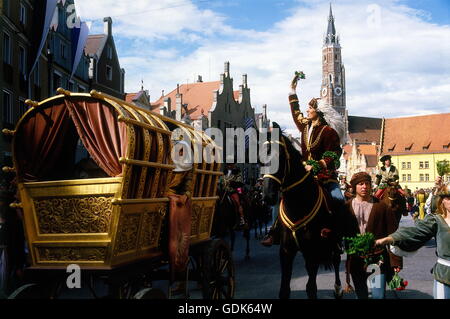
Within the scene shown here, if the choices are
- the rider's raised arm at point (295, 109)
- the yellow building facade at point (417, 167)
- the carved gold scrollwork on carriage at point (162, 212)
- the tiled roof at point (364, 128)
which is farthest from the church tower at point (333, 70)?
the carved gold scrollwork on carriage at point (162, 212)

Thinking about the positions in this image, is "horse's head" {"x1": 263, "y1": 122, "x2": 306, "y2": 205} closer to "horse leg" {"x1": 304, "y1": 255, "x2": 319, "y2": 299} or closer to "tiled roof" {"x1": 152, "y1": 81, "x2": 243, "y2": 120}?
"horse leg" {"x1": 304, "y1": 255, "x2": 319, "y2": 299}

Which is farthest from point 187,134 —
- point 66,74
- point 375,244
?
point 66,74

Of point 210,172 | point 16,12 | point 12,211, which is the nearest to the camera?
point 12,211

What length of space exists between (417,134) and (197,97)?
31.1 metres

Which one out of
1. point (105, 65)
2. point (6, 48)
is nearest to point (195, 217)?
point (6, 48)

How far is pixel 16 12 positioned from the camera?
57.3ft

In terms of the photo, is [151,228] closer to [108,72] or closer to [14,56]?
[14,56]

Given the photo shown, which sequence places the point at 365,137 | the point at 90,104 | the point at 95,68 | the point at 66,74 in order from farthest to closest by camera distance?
the point at 365,137
the point at 95,68
the point at 66,74
the point at 90,104

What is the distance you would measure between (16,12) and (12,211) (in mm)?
13772

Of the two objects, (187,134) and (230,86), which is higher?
(230,86)

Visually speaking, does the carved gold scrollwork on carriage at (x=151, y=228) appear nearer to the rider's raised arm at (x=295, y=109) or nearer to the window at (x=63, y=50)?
the rider's raised arm at (x=295, y=109)

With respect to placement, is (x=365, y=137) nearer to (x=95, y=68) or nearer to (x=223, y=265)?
(x=95, y=68)

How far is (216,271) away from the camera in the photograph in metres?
6.02

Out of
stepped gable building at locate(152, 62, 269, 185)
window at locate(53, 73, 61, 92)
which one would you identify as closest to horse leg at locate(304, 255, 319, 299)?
window at locate(53, 73, 61, 92)
